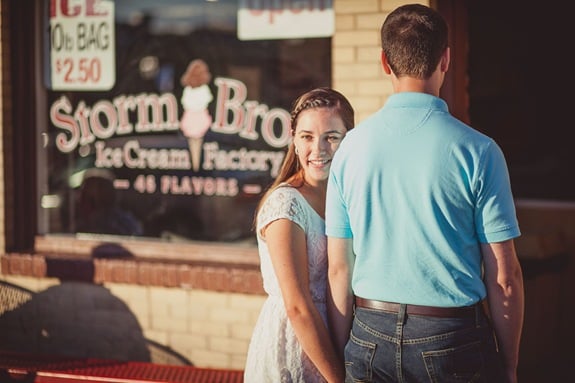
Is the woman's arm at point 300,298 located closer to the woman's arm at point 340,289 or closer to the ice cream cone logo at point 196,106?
the woman's arm at point 340,289

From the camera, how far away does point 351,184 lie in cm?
245

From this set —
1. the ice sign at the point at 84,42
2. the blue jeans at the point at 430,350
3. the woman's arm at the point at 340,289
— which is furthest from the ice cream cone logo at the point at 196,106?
the blue jeans at the point at 430,350

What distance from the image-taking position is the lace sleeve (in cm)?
270

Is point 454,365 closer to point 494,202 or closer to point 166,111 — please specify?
point 494,202

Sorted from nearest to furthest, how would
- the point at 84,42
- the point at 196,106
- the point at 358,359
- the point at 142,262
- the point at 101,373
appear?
the point at 358,359, the point at 101,373, the point at 142,262, the point at 196,106, the point at 84,42

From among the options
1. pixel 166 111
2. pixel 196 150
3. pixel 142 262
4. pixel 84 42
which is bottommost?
pixel 142 262

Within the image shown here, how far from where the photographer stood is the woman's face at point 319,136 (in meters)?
2.82

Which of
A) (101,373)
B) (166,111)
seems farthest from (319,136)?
(166,111)

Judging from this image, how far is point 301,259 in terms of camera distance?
8.74ft

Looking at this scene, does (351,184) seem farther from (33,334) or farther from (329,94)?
(33,334)

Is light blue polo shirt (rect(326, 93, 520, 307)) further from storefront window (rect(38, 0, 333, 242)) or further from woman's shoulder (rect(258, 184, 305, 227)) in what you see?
storefront window (rect(38, 0, 333, 242))

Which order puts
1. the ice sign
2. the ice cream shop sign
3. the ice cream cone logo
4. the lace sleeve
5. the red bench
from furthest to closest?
the ice sign < the ice cream cone logo < the ice cream shop sign < the red bench < the lace sleeve

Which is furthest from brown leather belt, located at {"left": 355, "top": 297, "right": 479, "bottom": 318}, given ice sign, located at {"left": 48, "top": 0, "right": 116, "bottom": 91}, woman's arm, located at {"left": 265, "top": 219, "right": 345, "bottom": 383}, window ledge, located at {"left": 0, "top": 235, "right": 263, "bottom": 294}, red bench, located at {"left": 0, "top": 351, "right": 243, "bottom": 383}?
ice sign, located at {"left": 48, "top": 0, "right": 116, "bottom": 91}

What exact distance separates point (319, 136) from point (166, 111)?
9.88 ft
